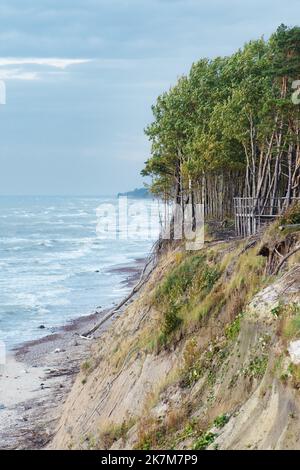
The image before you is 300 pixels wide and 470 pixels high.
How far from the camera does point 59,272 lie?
7981 cm

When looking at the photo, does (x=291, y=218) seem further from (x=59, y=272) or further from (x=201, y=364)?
(x=59, y=272)

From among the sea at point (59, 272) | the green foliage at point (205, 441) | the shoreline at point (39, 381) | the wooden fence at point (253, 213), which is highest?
the wooden fence at point (253, 213)

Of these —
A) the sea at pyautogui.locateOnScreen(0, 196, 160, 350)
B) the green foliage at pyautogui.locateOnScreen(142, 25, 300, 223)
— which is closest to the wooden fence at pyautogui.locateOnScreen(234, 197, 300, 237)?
the green foliage at pyautogui.locateOnScreen(142, 25, 300, 223)

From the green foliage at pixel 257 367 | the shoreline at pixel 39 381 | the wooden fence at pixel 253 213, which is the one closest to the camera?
the green foliage at pixel 257 367

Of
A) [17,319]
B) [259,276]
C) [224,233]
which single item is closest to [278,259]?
[259,276]

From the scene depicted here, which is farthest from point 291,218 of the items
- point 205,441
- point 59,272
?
point 59,272

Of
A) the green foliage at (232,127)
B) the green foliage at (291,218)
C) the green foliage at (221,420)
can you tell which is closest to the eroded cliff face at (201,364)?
the green foliage at (221,420)

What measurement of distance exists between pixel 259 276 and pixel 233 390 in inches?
251

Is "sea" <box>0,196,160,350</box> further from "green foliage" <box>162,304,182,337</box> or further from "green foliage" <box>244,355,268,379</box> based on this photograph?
"green foliage" <box>244,355,268,379</box>

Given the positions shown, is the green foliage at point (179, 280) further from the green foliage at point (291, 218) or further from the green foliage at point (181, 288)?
the green foliage at point (291, 218)

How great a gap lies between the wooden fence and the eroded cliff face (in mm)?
5416

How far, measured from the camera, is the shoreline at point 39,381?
28.9 m

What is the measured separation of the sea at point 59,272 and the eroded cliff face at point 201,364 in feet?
63.1
